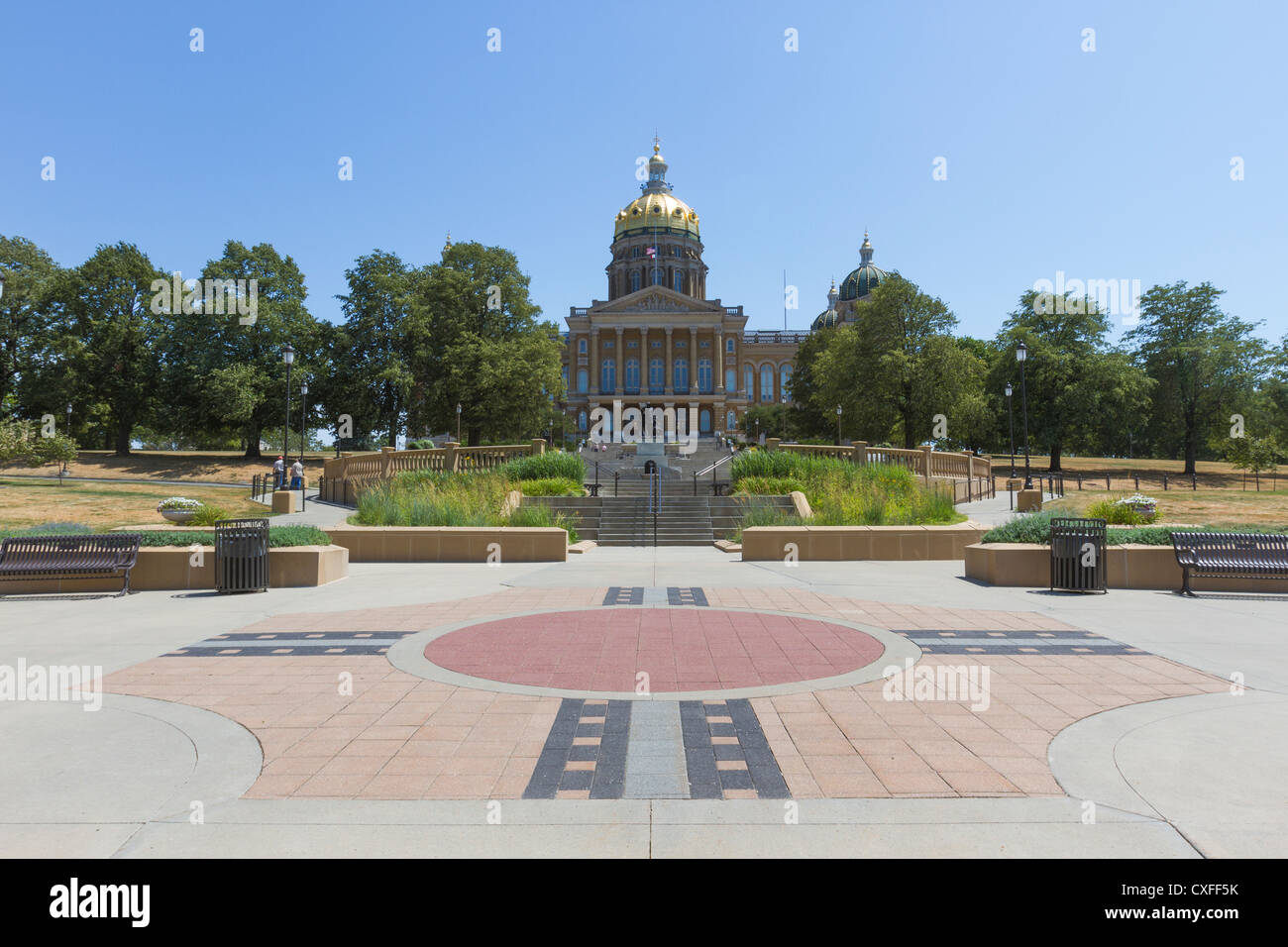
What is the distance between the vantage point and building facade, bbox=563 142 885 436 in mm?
85625

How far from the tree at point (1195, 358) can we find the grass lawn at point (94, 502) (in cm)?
5771

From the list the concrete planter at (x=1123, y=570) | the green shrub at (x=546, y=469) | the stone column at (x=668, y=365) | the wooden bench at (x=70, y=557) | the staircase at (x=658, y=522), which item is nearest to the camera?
the wooden bench at (x=70, y=557)

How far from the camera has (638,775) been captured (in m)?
4.08

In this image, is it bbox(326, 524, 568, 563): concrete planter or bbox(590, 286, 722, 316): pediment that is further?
bbox(590, 286, 722, 316): pediment

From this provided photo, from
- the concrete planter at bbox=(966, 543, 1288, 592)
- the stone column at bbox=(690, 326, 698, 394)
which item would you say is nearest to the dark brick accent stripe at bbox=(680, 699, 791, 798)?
the concrete planter at bbox=(966, 543, 1288, 592)

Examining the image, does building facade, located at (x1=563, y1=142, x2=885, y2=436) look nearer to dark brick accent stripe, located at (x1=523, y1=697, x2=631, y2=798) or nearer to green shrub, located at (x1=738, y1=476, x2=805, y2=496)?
green shrub, located at (x1=738, y1=476, x2=805, y2=496)

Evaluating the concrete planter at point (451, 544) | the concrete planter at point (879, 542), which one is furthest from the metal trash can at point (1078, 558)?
the concrete planter at point (451, 544)

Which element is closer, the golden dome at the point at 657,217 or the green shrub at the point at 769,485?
the green shrub at the point at 769,485

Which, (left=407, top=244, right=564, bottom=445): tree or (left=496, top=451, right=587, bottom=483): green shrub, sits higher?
(left=407, top=244, right=564, bottom=445): tree

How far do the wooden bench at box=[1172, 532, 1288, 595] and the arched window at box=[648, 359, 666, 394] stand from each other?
7647 cm

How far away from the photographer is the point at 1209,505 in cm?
2833

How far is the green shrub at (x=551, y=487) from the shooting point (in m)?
22.6

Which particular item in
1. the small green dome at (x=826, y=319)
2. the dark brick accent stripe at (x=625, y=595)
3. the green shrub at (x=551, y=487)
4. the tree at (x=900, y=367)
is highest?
the small green dome at (x=826, y=319)

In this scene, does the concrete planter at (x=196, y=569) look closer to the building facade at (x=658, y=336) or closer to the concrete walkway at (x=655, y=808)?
the concrete walkway at (x=655, y=808)
